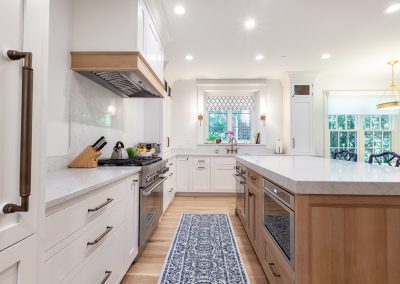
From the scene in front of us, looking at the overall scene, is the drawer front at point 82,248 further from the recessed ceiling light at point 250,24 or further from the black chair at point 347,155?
the black chair at point 347,155

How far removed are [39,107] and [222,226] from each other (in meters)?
2.68

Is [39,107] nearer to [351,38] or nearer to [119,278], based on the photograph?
[119,278]

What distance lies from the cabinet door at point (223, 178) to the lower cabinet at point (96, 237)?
114 inches

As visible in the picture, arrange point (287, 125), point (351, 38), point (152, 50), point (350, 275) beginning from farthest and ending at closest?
point (287, 125) → point (351, 38) → point (152, 50) → point (350, 275)

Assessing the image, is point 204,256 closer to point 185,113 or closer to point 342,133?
point 185,113

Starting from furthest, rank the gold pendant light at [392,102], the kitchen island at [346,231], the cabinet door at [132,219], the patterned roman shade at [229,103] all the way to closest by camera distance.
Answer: the patterned roman shade at [229,103] → the gold pendant light at [392,102] → the cabinet door at [132,219] → the kitchen island at [346,231]

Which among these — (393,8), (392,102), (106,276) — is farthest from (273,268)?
(392,102)

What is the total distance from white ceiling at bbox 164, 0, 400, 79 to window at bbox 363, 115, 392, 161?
1.18 m

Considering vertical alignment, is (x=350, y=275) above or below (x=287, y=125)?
below

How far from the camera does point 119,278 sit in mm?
1645

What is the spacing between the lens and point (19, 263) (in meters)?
0.63

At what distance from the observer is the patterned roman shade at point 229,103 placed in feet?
17.8

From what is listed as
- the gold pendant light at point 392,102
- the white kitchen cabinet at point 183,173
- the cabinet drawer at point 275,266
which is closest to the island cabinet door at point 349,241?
the cabinet drawer at point 275,266

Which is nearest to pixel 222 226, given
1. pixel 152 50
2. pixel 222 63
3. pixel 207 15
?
pixel 152 50
